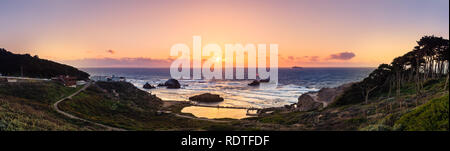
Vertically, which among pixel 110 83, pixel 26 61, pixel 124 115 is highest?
pixel 26 61

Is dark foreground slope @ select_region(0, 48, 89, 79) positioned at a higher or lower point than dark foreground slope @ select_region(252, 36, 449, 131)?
higher

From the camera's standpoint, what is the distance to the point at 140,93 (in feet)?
208

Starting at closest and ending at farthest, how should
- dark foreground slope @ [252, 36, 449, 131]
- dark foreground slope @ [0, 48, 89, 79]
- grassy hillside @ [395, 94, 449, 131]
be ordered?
grassy hillside @ [395, 94, 449, 131] → dark foreground slope @ [252, 36, 449, 131] → dark foreground slope @ [0, 48, 89, 79]

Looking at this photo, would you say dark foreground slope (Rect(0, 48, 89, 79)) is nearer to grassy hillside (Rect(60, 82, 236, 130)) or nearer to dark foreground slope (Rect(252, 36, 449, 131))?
grassy hillside (Rect(60, 82, 236, 130))

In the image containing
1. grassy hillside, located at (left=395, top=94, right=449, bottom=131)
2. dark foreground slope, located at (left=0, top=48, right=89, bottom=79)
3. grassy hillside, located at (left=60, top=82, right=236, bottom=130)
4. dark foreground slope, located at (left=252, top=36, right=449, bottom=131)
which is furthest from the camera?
dark foreground slope, located at (left=0, top=48, right=89, bottom=79)

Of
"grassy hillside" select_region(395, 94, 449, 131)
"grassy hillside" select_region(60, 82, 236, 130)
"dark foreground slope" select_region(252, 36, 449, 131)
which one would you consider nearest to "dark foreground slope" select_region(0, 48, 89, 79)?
"grassy hillside" select_region(60, 82, 236, 130)

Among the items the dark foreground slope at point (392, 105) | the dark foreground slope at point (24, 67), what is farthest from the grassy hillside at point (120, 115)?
the dark foreground slope at point (24, 67)

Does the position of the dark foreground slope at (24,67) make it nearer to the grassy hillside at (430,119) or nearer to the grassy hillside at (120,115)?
the grassy hillside at (120,115)

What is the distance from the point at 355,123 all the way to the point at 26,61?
84.2m

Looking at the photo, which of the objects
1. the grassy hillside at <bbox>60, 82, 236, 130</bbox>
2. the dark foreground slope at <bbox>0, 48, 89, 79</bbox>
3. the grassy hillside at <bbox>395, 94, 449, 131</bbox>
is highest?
the dark foreground slope at <bbox>0, 48, 89, 79</bbox>
